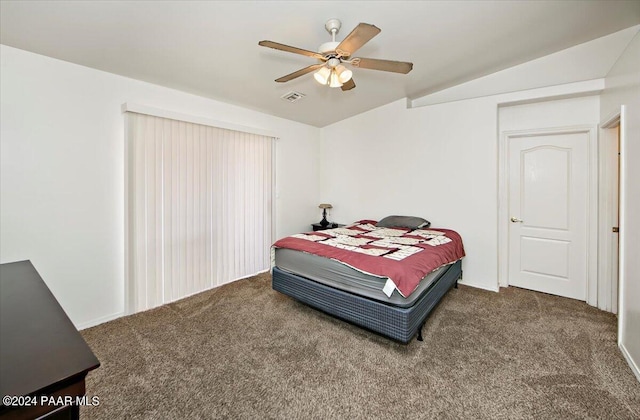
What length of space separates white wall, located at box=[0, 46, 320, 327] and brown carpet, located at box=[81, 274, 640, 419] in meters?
0.50

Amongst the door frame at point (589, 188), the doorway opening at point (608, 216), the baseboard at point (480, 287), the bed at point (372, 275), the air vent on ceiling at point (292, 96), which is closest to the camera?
the bed at point (372, 275)

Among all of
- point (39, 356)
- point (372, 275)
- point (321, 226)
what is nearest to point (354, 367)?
point (372, 275)

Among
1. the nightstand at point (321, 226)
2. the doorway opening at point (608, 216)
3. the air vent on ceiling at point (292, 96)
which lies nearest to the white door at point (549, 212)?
the doorway opening at point (608, 216)

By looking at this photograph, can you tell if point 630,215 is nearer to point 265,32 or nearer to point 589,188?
point 589,188

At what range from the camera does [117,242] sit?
272 cm

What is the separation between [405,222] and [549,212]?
171cm

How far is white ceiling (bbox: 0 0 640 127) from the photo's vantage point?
195 centimetres

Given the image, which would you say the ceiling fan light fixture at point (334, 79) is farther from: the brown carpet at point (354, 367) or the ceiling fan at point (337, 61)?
the brown carpet at point (354, 367)

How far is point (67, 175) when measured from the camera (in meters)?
2.41

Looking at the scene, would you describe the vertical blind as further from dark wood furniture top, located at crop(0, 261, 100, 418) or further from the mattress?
dark wood furniture top, located at crop(0, 261, 100, 418)

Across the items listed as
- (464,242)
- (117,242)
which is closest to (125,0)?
(117,242)

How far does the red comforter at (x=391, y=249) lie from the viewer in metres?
2.10

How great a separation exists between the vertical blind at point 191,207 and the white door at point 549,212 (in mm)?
3506

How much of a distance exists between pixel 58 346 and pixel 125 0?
7.01 feet
